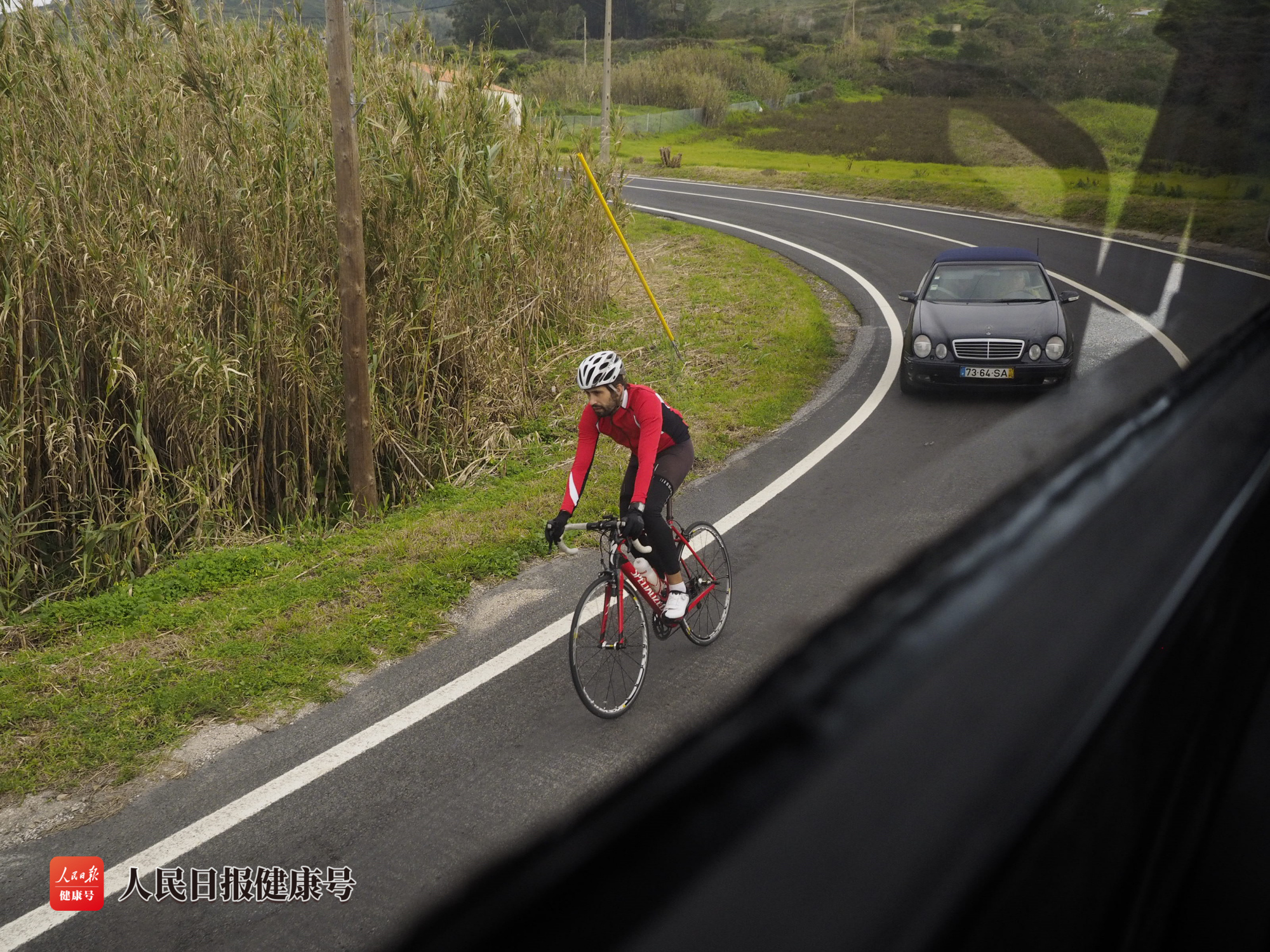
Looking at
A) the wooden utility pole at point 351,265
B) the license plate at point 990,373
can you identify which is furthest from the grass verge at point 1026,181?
the wooden utility pole at point 351,265

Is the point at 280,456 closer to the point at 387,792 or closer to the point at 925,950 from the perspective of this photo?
the point at 387,792

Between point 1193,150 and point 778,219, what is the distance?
2360 cm

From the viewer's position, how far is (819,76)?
17297mm

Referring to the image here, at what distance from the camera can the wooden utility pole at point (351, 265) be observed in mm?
7797

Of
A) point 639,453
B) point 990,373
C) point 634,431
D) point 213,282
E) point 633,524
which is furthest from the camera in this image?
point 990,373

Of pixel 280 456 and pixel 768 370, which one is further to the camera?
pixel 768 370

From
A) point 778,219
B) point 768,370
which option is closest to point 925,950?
point 768,370

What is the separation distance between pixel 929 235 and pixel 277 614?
19.3 metres

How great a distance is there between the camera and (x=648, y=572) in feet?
19.0

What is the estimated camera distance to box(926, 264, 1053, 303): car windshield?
11.7 m

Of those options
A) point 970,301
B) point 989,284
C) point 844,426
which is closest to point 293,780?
point 844,426

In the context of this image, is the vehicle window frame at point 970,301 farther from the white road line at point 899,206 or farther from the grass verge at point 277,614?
the grass verge at point 277,614

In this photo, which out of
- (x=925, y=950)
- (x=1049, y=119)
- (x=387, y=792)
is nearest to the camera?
(x=925, y=950)

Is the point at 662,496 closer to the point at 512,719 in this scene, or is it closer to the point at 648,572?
the point at 648,572
